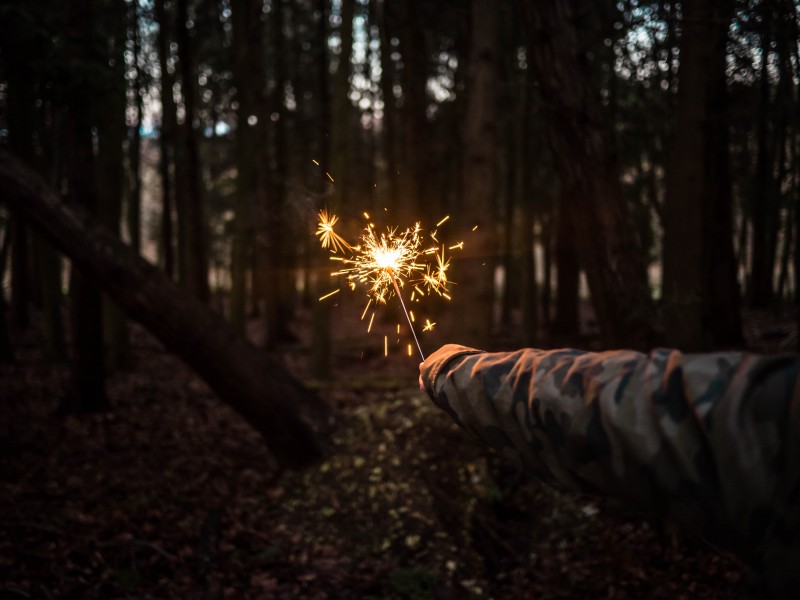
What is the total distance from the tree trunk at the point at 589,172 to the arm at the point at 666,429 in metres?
3.92

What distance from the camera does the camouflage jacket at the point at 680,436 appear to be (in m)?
1.23

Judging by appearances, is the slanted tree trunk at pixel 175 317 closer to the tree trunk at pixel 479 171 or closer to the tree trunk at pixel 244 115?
the tree trunk at pixel 479 171

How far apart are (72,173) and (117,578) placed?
570cm

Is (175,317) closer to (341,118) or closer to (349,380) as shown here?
(349,380)

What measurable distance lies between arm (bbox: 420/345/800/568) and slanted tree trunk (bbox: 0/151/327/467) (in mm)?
4695

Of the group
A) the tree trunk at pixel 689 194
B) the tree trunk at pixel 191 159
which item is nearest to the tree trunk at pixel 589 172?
the tree trunk at pixel 689 194

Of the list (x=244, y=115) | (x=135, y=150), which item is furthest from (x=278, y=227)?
(x=135, y=150)

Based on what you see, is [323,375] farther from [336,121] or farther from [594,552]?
[594,552]

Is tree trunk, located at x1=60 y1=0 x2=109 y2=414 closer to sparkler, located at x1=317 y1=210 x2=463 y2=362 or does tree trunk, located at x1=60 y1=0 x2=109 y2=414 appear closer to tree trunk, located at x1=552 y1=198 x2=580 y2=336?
sparkler, located at x1=317 y1=210 x2=463 y2=362

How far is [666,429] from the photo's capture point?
1.33 meters

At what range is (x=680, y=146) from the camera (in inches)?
249

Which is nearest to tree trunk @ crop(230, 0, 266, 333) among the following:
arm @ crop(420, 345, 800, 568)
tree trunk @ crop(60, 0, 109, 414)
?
tree trunk @ crop(60, 0, 109, 414)

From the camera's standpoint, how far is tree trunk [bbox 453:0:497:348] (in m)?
6.31

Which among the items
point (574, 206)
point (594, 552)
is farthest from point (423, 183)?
point (594, 552)
